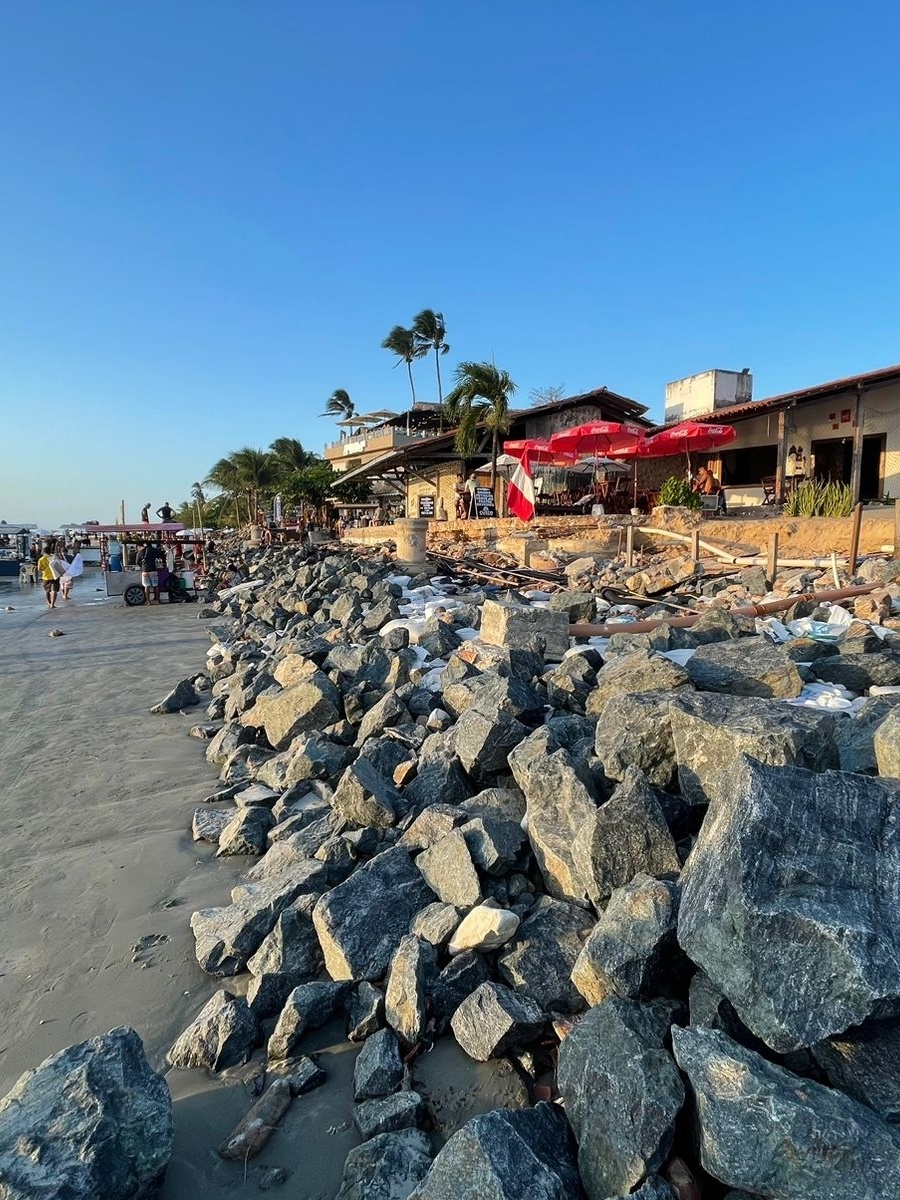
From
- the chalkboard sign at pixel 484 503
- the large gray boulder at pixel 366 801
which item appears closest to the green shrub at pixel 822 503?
the chalkboard sign at pixel 484 503

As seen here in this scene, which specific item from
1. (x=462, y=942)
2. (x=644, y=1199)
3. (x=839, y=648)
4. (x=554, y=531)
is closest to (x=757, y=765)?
(x=644, y=1199)

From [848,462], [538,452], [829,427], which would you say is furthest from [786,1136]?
[848,462]

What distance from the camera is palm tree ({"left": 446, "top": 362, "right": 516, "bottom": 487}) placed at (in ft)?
67.3

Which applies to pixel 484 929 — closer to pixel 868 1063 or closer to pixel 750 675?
pixel 868 1063

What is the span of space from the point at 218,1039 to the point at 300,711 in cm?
343

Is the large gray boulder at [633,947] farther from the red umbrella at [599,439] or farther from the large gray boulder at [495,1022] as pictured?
the red umbrella at [599,439]

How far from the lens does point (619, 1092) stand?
195cm

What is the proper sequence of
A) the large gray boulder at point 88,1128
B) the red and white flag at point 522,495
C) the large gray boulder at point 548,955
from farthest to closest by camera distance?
the red and white flag at point 522,495 < the large gray boulder at point 548,955 < the large gray boulder at point 88,1128

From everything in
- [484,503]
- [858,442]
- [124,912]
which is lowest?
[124,912]

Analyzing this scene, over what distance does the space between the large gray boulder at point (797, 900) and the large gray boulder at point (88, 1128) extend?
72.5 inches

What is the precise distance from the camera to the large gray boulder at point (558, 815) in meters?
3.03

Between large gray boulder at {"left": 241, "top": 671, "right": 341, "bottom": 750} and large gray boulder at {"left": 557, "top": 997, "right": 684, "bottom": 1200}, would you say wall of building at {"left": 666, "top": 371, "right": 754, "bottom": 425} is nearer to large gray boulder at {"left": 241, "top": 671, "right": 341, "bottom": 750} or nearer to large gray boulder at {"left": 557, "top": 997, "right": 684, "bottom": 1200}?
large gray boulder at {"left": 241, "top": 671, "right": 341, "bottom": 750}

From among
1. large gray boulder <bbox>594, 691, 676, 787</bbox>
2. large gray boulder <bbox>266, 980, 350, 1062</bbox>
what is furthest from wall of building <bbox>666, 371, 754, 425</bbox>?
large gray boulder <bbox>266, 980, 350, 1062</bbox>

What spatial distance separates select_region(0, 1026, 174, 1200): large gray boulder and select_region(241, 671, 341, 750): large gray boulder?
141 inches
